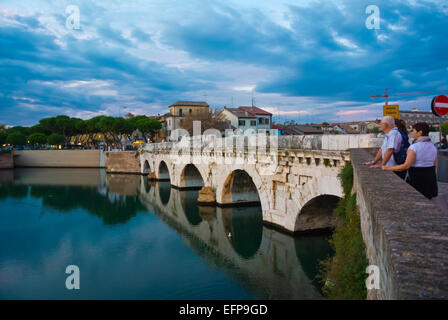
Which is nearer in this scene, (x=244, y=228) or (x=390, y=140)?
(x=390, y=140)

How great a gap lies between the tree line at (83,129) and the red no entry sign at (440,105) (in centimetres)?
5997

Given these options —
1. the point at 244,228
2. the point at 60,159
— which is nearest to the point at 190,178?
the point at 244,228

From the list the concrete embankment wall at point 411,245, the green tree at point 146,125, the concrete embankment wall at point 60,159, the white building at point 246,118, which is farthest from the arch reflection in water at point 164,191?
the green tree at point 146,125

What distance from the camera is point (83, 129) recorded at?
70875mm

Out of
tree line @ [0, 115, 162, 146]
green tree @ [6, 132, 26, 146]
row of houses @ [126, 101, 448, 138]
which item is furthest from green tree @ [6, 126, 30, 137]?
row of houses @ [126, 101, 448, 138]

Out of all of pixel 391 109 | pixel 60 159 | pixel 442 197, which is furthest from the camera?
pixel 60 159

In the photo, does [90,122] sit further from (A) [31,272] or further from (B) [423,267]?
(B) [423,267]

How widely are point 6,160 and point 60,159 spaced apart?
885 centimetres

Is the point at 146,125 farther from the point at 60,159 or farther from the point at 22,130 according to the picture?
the point at 22,130

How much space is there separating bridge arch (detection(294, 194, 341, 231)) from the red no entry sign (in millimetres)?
7505

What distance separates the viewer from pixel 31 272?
13992mm

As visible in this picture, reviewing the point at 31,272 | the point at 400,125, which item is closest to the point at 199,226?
the point at 31,272

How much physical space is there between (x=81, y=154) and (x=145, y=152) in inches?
816
